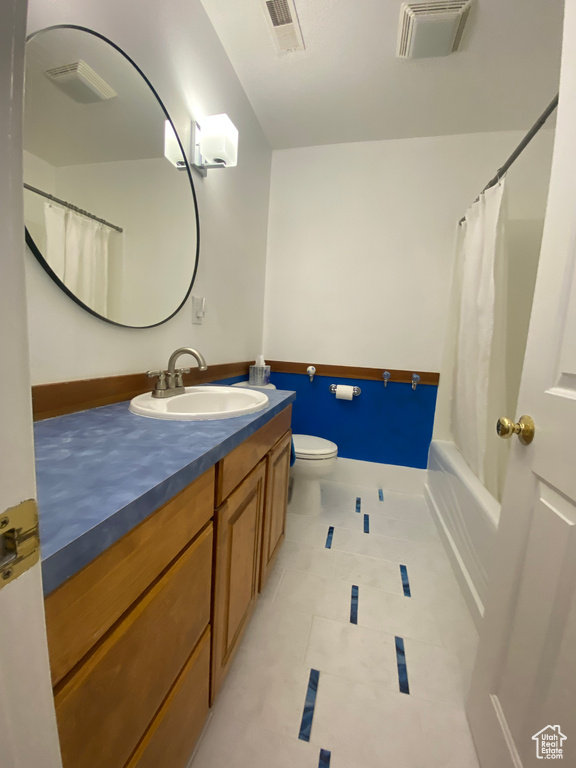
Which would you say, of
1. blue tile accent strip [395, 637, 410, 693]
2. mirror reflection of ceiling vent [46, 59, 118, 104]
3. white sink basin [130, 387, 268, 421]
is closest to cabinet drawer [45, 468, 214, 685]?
white sink basin [130, 387, 268, 421]

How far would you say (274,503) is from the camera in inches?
49.1

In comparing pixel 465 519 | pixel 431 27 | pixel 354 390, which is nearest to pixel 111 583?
pixel 465 519

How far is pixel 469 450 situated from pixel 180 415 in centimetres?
155

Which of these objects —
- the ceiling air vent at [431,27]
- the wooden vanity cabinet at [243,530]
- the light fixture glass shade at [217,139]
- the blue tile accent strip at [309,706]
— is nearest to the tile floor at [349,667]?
the blue tile accent strip at [309,706]

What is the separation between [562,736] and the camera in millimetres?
551

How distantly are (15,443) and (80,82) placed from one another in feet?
3.66

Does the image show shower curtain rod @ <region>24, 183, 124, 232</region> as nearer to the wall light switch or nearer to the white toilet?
the wall light switch

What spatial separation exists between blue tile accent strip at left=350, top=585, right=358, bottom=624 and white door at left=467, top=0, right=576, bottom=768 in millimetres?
466

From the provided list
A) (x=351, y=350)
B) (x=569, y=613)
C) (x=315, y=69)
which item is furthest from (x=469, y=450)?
(x=315, y=69)

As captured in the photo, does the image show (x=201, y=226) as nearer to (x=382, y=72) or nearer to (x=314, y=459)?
(x=382, y=72)

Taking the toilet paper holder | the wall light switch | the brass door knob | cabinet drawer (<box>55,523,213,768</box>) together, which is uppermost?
the wall light switch

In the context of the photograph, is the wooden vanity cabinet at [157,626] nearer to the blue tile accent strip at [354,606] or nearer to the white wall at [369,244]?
the blue tile accent strip at [354,606]

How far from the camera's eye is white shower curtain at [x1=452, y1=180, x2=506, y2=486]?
4.78ft

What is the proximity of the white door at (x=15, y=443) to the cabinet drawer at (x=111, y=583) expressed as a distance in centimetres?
9
